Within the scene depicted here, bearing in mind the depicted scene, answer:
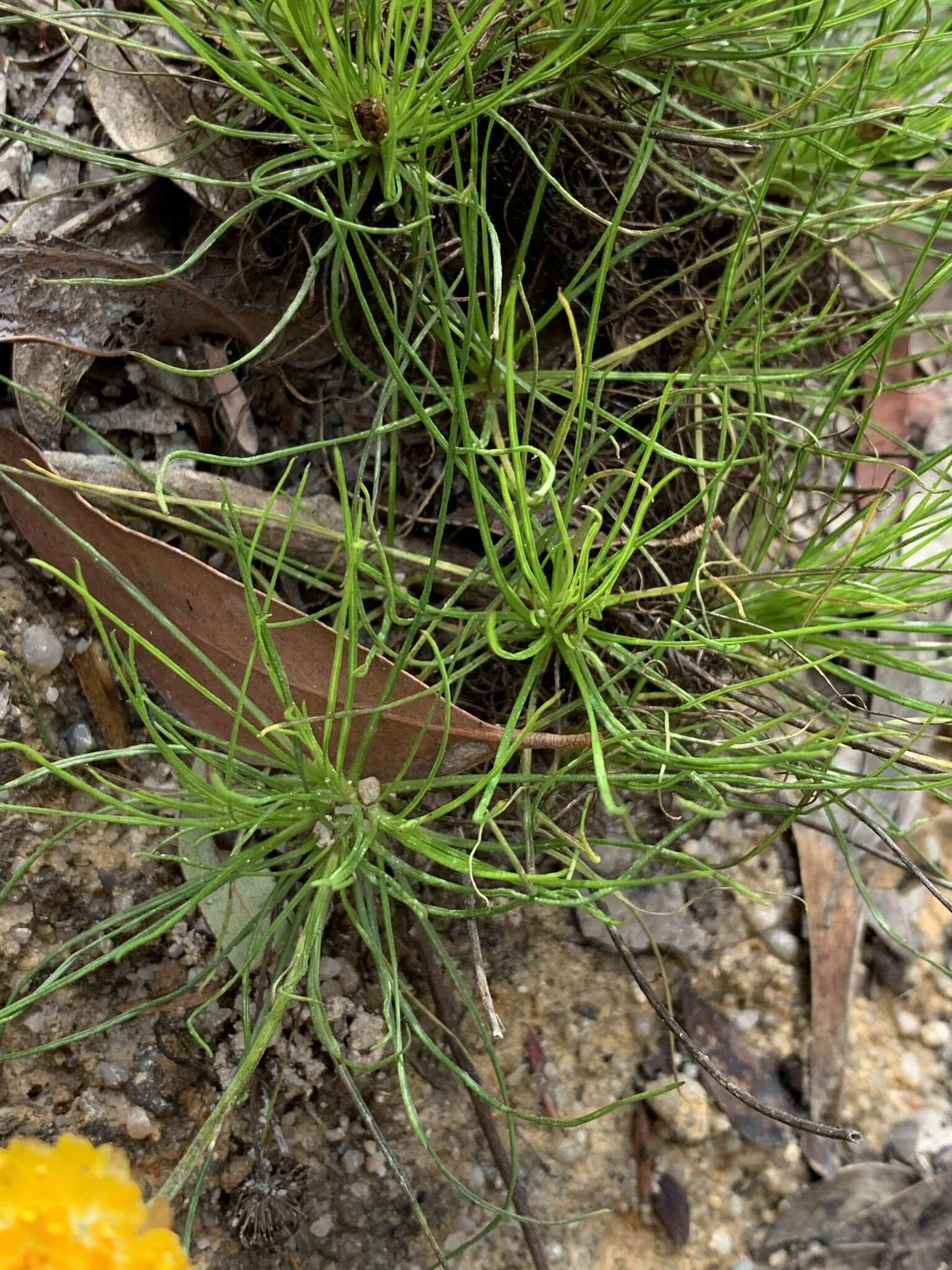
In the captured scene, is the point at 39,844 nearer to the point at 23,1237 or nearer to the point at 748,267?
the point at 23,1237

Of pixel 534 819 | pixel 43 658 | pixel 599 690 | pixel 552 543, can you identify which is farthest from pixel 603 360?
pixel 43 658

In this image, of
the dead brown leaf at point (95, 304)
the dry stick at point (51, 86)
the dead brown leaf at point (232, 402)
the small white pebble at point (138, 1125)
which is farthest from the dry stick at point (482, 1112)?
the dry stick at point (51, 86)

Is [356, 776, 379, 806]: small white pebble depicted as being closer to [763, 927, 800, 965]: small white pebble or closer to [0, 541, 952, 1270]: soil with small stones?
[0, 541, 952, 1270]: soil with small stones

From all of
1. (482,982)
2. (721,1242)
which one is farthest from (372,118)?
(721,1242)

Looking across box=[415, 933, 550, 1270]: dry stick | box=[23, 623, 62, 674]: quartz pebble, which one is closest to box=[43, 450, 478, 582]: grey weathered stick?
box=[23, 623, 62, 674]: quartz pebble

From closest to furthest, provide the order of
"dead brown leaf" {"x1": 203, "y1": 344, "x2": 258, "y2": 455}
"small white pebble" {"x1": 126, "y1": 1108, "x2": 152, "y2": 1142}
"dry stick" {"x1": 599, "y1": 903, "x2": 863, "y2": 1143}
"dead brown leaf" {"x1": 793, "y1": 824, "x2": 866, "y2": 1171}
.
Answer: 1. "dry stick" {"x1": 599, "y1": 903, "x2": 863, "y2": 1143}
2. "small white pebble" {"x1": 126, "y1": 1108, "x2": 152, "y2": 1142}
3. "dead brown leaf" {"x1": 203, "y1": 344, "x2": 258, "y2": 455}
4. "dead brown leaf" {"x1": 793, "y1": 824, "x2": 866, "y2": 1171}
